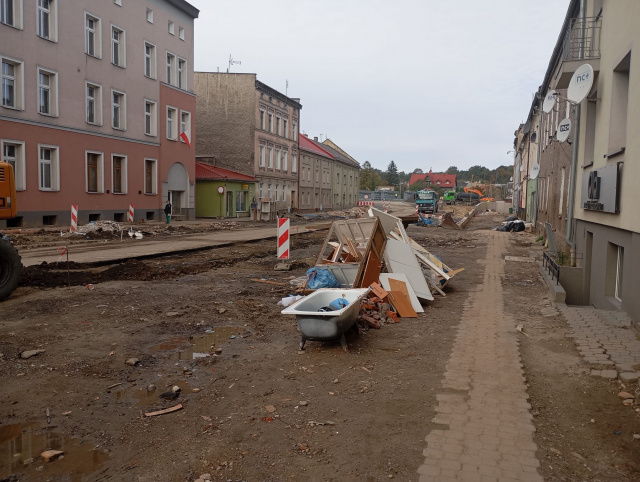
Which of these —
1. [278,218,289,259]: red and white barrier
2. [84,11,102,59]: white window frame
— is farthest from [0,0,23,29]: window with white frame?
[278,218,289,259]: red and white barrier

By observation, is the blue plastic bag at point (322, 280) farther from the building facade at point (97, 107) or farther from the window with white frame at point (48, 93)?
the window with white frame at point (48, 93)

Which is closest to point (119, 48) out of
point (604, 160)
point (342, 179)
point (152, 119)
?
point (152, 119)

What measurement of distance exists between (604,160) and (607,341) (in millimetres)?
4753

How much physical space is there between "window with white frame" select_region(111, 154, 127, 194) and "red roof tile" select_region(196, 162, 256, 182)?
9.79m

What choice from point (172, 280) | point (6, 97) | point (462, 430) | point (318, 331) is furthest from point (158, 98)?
point (462, 430)

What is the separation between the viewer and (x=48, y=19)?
84.4 ft

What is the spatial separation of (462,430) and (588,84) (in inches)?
359

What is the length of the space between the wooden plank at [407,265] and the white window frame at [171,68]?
2963 cm

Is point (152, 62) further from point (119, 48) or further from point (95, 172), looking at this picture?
point (95, 172)

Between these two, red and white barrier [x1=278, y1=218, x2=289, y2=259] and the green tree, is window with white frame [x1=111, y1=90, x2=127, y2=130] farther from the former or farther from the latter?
the green tree

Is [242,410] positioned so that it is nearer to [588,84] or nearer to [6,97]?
[588,84]

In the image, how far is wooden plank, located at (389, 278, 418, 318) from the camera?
8.63 metres

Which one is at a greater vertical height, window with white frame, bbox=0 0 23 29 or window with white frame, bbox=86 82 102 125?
window with white frame, bbox=0 0 23 29

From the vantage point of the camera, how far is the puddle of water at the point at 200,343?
6457 mm
